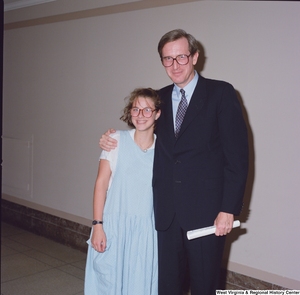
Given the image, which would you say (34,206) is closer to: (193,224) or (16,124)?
(16,124)

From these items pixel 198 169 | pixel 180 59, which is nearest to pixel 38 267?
pixel 198 169

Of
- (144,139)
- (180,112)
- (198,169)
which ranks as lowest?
(198,169)

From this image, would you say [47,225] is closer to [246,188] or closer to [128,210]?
[246,188]

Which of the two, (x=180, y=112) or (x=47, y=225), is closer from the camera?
(x=180, y=112)

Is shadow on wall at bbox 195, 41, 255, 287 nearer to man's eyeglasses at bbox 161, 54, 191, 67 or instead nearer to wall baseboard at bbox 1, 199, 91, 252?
man's eyeglasses at bbox 161, 54, 191, 67

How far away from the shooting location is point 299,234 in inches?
98.1

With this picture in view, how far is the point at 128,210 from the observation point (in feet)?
6.59

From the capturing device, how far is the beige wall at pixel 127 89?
2.53 m

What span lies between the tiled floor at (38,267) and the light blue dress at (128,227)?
1059 mm

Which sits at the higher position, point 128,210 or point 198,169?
point 198,169

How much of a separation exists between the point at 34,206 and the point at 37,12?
193cm

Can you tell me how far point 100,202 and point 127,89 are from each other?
158 centimetres

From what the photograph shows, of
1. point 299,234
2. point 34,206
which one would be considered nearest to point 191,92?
point 299,234

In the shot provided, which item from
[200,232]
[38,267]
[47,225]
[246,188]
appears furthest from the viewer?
[47,225]
